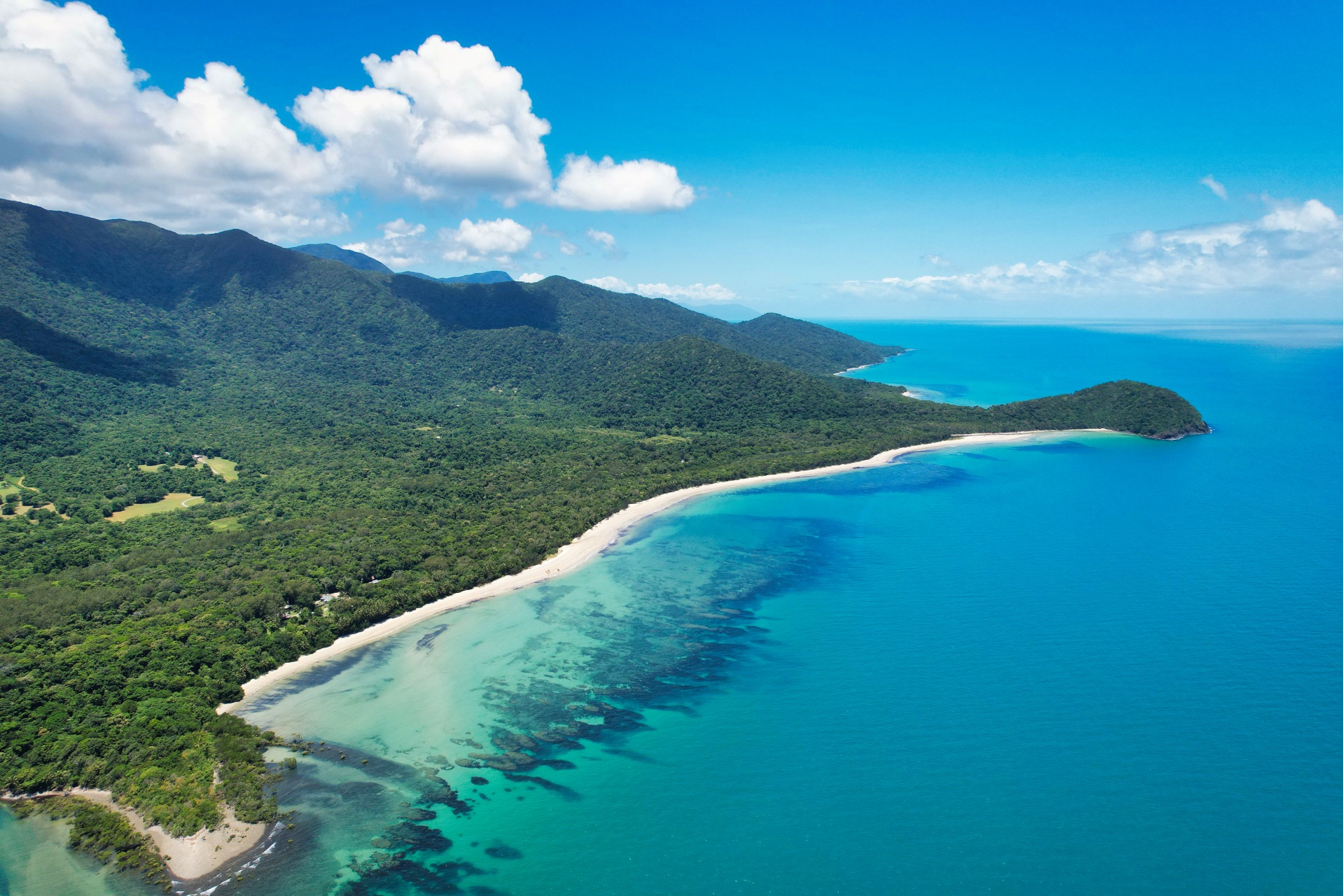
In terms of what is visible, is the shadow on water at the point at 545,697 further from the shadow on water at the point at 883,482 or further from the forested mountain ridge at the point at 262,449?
the shadow on water at the point at 883,482

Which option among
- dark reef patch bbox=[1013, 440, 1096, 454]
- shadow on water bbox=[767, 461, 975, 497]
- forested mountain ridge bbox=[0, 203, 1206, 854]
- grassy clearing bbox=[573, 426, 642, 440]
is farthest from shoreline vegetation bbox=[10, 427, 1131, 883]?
dark reef patch bbox=[1013, 440, 1096, 454]

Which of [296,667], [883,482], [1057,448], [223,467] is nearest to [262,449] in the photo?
[223,467]

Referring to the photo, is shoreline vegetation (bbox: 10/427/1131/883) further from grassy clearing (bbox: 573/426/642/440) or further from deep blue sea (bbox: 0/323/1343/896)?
grassy clearing (bbox: 573/426/642/440)

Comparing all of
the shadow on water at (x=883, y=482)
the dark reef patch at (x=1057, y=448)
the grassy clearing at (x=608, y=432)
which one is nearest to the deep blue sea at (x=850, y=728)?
the shadow on water at (x=883, y=482)

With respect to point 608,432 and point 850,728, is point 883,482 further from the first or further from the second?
point 850,728

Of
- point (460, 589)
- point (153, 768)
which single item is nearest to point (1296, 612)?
point (460, 589)

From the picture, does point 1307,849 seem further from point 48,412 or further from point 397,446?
point 48,412
